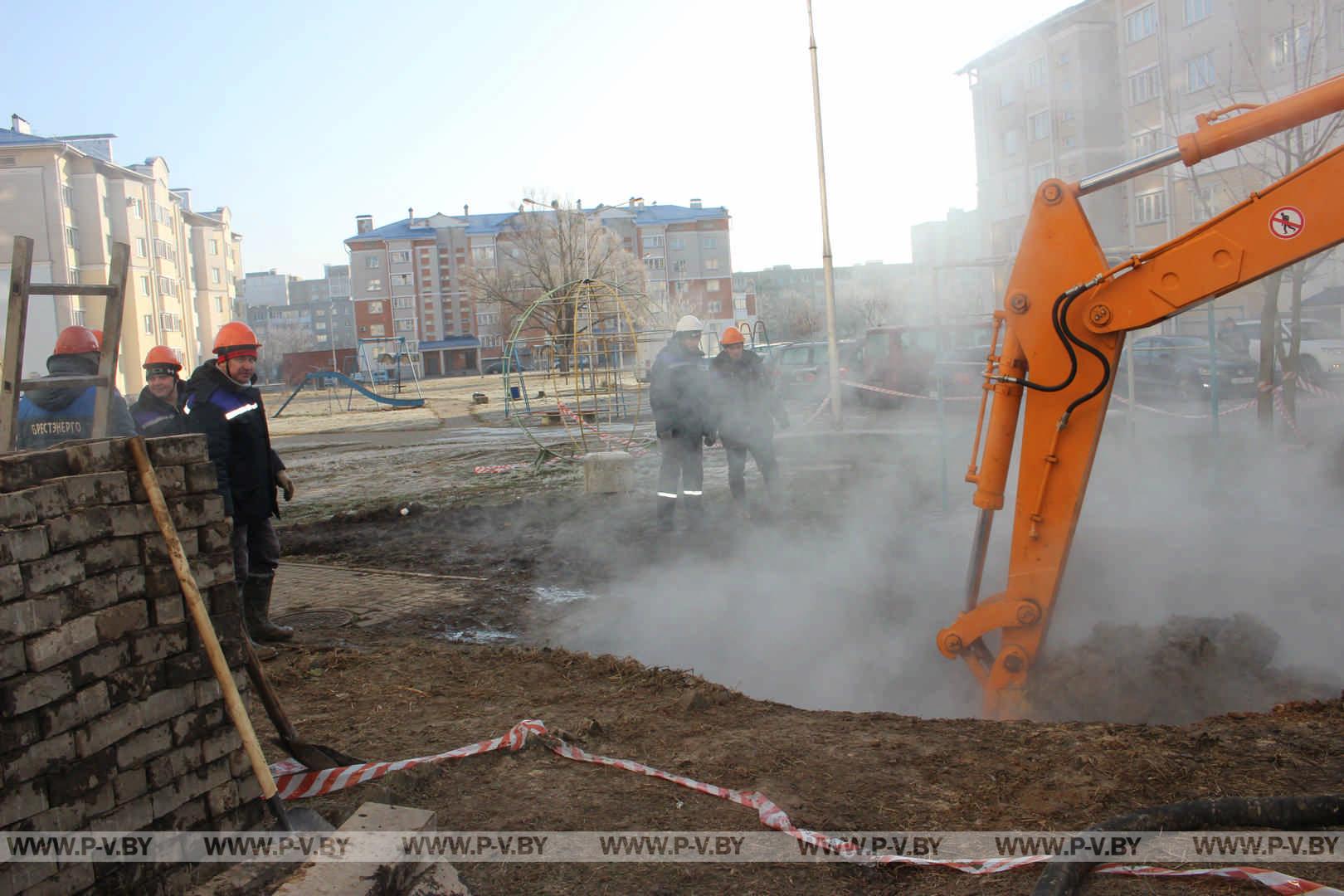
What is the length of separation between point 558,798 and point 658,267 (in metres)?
75.6

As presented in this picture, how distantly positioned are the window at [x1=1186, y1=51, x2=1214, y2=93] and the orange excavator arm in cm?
1022

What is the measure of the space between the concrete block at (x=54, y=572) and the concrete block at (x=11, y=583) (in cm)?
3

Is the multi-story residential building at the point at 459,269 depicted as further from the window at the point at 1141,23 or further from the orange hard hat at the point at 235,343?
the orange hard hat at the point at 235,343

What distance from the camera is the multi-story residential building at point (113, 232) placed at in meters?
43.4

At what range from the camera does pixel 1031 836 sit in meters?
3.13

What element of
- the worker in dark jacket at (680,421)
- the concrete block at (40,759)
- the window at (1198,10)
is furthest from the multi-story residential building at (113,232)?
the concrete block at (40,759)

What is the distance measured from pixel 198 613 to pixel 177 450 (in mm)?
598

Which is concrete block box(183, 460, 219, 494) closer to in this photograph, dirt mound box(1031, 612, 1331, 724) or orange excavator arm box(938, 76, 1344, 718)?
orange excavator arm box(938, 76, 1344, 718)

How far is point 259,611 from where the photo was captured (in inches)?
240

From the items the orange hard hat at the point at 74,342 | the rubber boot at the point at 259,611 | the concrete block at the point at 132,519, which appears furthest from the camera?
the orange hard hat at the point at 74,342

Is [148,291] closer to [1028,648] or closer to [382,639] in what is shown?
[382,639]

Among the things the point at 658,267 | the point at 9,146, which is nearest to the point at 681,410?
the point at 9,146

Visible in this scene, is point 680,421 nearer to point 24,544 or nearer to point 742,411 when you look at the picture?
point 742,411

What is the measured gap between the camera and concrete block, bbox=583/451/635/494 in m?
11.3
